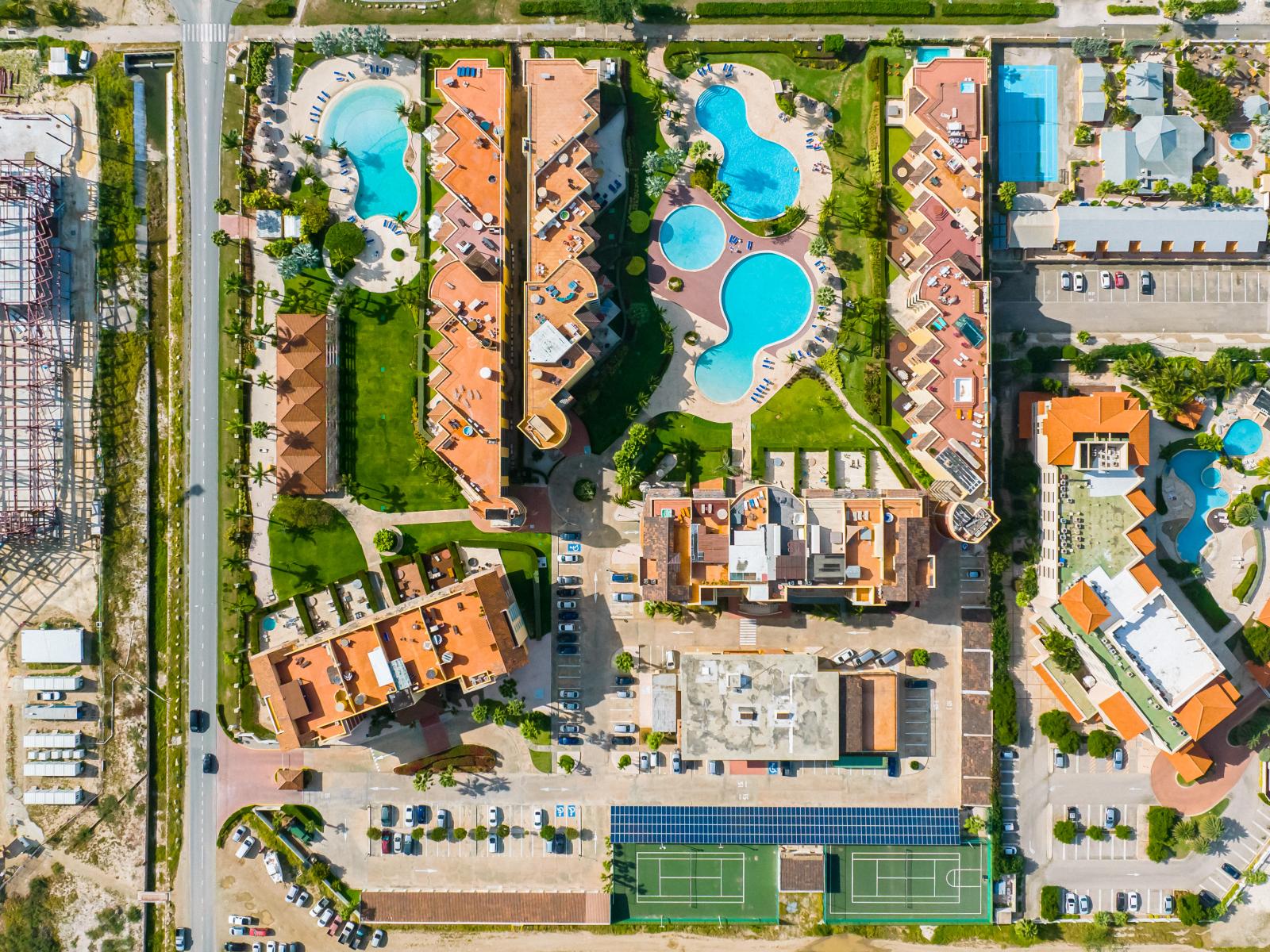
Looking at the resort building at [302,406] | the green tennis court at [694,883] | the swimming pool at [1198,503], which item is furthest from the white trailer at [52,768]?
the swimming pool at [1198,503]

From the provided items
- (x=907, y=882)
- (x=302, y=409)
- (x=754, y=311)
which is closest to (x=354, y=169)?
(x=302, y=409)

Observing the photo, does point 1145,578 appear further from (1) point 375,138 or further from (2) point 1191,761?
(1) point 375,138

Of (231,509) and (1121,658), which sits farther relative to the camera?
(231,509)

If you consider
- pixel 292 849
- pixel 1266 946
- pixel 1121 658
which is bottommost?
pixel 1266 946

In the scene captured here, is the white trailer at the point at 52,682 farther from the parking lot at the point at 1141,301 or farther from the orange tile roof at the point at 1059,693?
the parking lot at the point at 1141,301

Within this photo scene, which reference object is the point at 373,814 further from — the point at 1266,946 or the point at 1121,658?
the point at 1266,946

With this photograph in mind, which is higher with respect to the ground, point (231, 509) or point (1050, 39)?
point (1050, 39)

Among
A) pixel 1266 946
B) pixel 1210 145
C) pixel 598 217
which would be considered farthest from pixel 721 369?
pixel 1266 946

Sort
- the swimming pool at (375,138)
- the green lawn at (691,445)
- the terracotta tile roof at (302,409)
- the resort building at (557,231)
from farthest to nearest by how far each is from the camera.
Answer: the swimming pool at (375,138)
the green lawn at (691,445)
the terracotta tile roof at (302,409)
the resort building at (557,231)
